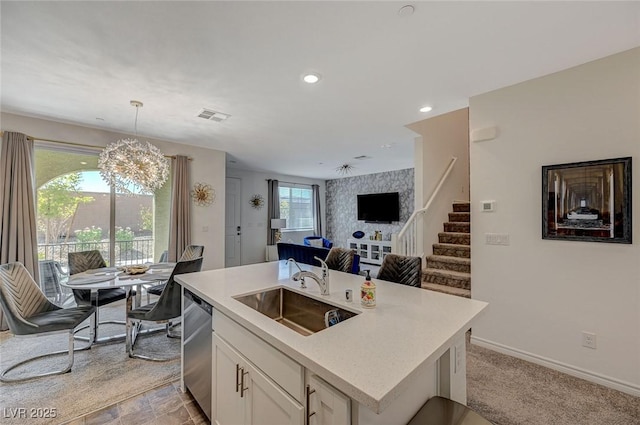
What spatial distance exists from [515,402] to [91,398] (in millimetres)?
3180

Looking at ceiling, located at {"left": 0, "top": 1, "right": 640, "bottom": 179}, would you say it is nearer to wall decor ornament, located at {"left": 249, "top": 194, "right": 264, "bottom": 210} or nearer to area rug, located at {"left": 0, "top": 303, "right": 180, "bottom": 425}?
→ area rug, located at {"left": 0, "top": 303, "right": 180, "bottom": 425}

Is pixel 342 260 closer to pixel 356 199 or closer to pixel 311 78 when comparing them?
pixel 311 78

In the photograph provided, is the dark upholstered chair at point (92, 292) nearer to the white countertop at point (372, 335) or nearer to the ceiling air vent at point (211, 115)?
the white countertop at point (372, 335)

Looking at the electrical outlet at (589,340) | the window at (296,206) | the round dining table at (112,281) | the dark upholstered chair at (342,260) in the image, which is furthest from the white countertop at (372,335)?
the window at (296,206)

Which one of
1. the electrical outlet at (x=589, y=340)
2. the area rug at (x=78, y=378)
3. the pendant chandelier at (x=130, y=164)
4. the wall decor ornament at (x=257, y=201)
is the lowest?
the area rug at (x=78, y=378)

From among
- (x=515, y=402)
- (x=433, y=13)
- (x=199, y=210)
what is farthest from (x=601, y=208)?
(x=199, y=210)

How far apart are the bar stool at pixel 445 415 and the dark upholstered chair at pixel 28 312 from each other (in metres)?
2.85

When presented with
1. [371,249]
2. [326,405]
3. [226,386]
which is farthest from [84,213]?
[371,249]

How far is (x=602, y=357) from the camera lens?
218 cm

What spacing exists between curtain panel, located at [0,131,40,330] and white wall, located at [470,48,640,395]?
5.34m

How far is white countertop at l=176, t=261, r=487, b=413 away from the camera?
83 centimetres

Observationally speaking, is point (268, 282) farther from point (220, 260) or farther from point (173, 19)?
point (220, 260)

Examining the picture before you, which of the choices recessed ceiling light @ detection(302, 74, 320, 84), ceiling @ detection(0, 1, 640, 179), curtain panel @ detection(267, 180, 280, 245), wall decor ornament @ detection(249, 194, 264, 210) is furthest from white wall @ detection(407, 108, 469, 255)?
wall decor ornament @ detection(249, 194, 264, 210)

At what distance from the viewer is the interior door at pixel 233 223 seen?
6.99m
